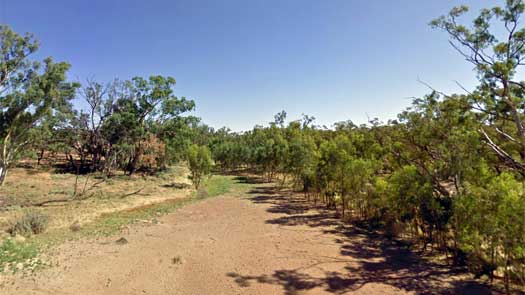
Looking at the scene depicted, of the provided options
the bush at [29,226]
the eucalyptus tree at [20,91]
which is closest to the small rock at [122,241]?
the bush at [29,226]

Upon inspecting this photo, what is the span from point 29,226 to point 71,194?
854 centimetres

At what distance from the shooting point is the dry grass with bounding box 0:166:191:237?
540 inches

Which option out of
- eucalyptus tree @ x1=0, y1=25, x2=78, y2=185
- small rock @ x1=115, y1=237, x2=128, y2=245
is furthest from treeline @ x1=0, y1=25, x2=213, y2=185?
small rock @ x1=115, y1=237, x2=128, y2=245

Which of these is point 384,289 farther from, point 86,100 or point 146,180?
point 86,100

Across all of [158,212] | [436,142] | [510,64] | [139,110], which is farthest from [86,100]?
[510,64]

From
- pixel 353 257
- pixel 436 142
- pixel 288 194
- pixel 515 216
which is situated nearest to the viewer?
pixel 515 216

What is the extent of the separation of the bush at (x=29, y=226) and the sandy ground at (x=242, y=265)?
2559 millimetres

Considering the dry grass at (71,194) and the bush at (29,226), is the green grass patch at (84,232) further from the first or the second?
the dry grass at (71,194)

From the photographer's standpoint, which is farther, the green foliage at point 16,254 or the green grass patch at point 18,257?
the green foliage at point 16,254

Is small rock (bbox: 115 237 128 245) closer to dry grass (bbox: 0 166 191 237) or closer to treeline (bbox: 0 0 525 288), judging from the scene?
dry grass (bbox: 0 166 191 237)

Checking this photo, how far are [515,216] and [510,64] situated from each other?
21.5 feet

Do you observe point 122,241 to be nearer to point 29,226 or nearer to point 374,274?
point 29,226

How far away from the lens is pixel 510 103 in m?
9.52

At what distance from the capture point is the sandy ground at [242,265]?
7043 millimetres
